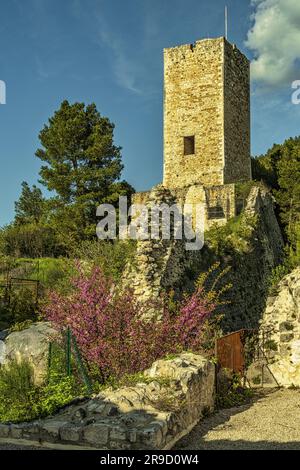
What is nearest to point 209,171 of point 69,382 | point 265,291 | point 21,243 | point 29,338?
point 265,291

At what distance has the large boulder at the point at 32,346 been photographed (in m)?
9.77

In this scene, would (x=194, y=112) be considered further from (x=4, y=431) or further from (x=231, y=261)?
(x=4, y=431)

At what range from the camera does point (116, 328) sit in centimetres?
909

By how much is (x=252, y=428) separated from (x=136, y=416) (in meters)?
1.79

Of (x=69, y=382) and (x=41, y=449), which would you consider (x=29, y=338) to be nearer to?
(x=69, y=382)

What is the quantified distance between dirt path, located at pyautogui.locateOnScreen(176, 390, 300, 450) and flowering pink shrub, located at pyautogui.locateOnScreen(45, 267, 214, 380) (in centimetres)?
153

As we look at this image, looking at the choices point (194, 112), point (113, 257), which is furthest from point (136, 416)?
point (194, 112)

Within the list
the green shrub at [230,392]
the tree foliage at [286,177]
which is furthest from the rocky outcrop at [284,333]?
the tree foliage at [286,177]

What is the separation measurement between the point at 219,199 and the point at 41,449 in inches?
621

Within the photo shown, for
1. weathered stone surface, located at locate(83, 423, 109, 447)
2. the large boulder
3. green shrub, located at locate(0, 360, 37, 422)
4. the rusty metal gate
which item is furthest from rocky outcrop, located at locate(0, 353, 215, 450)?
the large boulder

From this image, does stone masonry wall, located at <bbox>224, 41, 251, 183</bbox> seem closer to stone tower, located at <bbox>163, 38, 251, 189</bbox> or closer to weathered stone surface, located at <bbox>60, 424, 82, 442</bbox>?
stone tower, located at <bbox>163, 38, 251, 189</bbox>

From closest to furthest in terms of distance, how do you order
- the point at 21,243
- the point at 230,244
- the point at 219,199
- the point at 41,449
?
1. the point at 41,449
2. the point at 230,244
3. the point at 219,199
4. the point at 21,243

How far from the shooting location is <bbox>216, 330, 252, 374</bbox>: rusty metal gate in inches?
367
